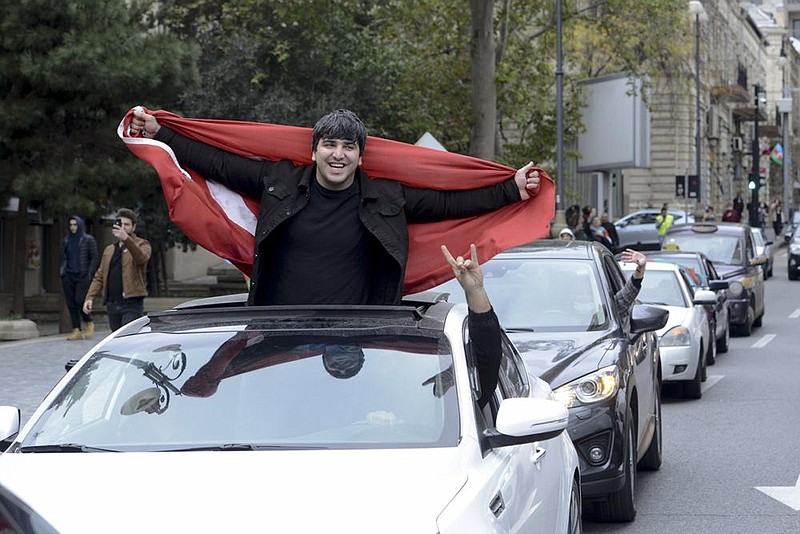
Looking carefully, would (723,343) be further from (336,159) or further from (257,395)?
(257,395)

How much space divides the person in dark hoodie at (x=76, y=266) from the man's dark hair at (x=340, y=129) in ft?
52.1

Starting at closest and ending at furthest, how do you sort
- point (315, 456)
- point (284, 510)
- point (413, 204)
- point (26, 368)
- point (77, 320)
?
point (284, 510)
point (315, 456)
point (413, 204)
point (26, 368)
point (77, 320)

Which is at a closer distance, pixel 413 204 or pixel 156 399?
pixel 156 399

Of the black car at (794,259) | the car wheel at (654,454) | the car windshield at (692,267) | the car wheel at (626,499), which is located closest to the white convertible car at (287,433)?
the car wheel at (626,499)

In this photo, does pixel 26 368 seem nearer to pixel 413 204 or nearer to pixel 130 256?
pixel 130 256

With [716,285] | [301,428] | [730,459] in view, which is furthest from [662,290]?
[301,428]

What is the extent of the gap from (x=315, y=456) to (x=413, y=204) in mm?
2328

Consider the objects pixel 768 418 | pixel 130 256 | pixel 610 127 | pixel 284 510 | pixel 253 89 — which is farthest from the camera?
pixel 610 127

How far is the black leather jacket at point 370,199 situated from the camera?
629 centimetres

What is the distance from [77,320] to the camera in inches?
876

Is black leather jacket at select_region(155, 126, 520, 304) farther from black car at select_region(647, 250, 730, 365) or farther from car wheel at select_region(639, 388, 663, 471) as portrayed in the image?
black car at select_region(647, 250, 730, 365)

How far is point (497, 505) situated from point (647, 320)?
5.40 meters

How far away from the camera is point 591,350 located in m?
8.92

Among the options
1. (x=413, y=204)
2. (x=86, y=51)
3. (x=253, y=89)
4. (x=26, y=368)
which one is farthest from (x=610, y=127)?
(x=413, y=204)
